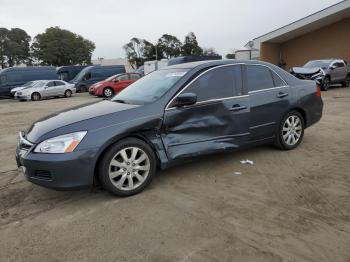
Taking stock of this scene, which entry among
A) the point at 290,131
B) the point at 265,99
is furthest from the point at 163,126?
the point at 290,131

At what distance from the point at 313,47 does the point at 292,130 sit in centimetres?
2448

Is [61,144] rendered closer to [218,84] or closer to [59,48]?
[218,84]

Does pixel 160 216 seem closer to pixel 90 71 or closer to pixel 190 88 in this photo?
pixel 190 88

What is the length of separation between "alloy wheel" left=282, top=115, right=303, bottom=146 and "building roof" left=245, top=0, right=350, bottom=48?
63.0 feet

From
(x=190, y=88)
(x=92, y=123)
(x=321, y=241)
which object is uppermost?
(x=190, y=88)

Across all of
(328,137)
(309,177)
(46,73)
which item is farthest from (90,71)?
(309,177)

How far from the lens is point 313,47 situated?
1082 inches

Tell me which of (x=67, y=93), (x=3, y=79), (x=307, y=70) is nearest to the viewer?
(x=307, y=70)

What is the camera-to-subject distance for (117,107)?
4.41 meters

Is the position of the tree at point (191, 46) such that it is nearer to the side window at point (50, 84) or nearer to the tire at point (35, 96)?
the side window at point (50, 84)

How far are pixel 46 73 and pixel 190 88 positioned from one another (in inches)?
946

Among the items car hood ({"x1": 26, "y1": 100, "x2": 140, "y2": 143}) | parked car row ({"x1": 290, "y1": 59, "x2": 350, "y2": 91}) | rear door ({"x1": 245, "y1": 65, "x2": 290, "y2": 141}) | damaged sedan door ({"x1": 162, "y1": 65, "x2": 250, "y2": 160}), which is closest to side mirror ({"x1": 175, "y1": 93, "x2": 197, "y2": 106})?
damaged sedan door ({"x1": 162, "y1": 65, "x2": 250, "y2": 160})

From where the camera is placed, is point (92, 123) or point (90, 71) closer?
point (92, 123)

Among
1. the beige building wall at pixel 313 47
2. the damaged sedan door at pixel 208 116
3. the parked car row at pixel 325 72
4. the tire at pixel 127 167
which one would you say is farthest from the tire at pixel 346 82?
the tire at pixel 127 167
